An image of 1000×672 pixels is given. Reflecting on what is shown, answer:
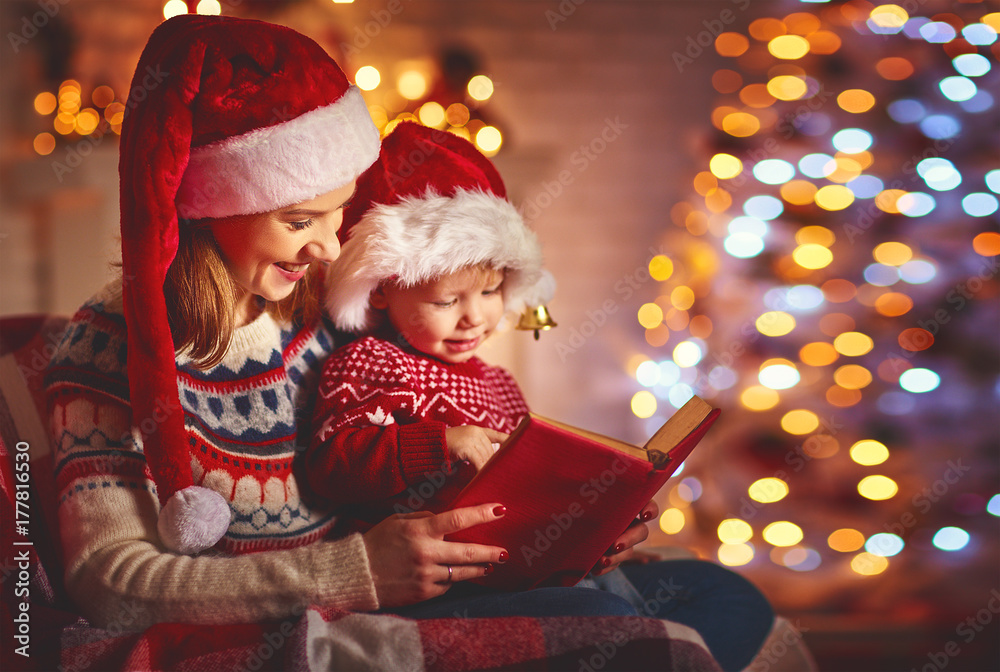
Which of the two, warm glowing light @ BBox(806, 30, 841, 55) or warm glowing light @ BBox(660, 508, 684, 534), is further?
warm glowing light @ BBox(660, 508, 684, 534)

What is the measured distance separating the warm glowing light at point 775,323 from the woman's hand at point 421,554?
1.72 m

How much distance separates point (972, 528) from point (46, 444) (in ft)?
8.04

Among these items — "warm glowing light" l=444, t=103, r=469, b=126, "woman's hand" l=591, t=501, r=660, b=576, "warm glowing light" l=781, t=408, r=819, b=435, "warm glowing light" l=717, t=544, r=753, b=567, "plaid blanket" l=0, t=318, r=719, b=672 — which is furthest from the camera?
"warm glowing light" l=444, t=103, r=469, b=126

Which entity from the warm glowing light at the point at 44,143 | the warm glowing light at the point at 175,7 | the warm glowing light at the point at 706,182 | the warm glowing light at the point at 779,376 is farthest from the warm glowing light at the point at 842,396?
the warm glowing light at the point at 44,143

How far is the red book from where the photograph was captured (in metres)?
0.73

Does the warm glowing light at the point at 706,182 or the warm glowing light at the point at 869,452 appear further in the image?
the warm glowing light at the point at 706,182

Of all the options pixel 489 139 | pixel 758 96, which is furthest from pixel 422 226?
pixel 489 139

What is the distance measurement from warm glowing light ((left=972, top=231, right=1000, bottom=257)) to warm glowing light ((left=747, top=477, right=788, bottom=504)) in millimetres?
901

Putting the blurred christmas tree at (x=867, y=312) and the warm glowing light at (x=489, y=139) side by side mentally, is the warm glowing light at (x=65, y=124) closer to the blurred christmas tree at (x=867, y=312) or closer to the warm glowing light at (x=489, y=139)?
the warm glowing light at (x=489, y=139)

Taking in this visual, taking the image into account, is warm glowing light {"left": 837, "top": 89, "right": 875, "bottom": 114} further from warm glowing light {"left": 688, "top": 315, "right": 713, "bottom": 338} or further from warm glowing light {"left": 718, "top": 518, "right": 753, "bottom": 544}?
warm glowing light {"left": 718, "top": 518, "right": 753, "bottom": 544}

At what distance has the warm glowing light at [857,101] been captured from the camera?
7.29ft

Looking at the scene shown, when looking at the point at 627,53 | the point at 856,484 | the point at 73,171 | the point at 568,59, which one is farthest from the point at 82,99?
the point at 856,484

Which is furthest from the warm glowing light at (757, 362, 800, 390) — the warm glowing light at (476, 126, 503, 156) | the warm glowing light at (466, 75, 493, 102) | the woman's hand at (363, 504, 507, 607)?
the woman's hand at (363, 504, 507, 607)

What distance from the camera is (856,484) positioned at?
2225 millimetres
